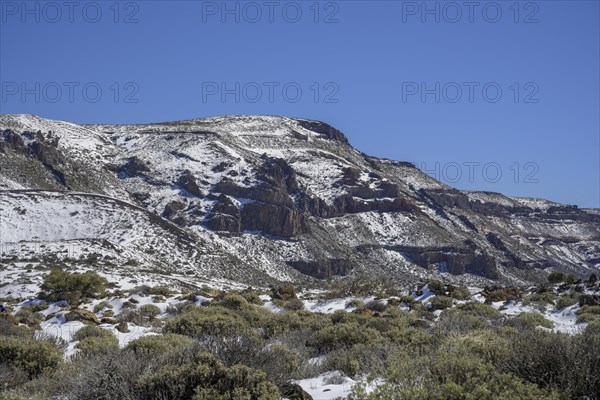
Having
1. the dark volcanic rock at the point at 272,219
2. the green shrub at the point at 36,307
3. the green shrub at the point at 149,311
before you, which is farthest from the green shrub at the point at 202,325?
the dark volcanic rock at the point at 272,219

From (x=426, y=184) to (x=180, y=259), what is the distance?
82.2 m

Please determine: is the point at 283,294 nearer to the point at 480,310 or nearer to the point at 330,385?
the point at 480,310

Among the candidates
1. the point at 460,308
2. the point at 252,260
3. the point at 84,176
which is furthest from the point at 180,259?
the point at 460,308

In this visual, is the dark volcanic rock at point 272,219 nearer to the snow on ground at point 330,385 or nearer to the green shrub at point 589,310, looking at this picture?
the green shrub at point 589,310

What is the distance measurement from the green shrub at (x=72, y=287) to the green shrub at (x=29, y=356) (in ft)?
43.5

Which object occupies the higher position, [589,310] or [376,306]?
[589,310]

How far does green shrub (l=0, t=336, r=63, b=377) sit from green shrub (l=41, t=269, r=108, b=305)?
43.5 ft

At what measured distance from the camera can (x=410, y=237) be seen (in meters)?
85.7

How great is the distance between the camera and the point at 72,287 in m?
23.4

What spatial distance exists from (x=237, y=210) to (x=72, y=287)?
176 feet

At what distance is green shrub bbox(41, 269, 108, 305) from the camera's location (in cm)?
2197

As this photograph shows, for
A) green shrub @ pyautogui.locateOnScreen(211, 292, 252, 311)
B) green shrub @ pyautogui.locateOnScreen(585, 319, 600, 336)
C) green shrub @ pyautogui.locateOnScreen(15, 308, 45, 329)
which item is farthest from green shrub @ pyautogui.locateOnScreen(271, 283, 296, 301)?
green shrub @ pyautogui.locateOnScreen(585, 319, 600, 336)

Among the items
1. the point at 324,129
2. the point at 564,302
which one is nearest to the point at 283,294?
the point at 564,302

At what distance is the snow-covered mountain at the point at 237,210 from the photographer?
5259cm
